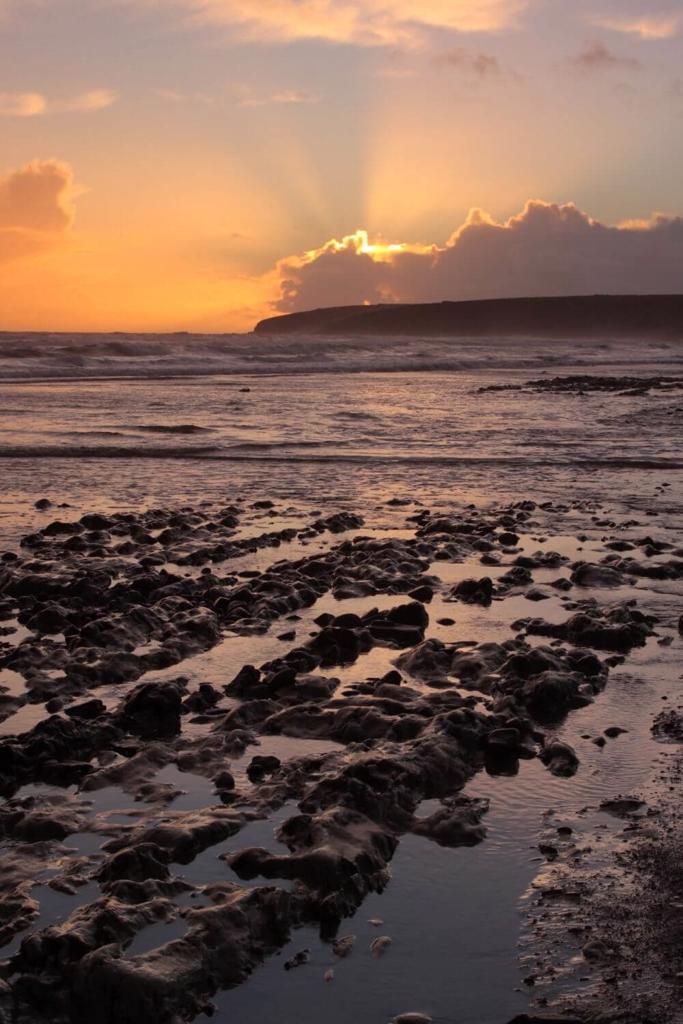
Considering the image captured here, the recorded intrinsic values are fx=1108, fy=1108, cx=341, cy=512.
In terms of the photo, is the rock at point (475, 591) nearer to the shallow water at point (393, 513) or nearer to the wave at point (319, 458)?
the shallow water at point (393, 513)

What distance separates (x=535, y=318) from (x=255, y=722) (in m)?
120

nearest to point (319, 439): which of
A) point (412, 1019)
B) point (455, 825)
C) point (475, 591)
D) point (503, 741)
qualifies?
point (475, 591)

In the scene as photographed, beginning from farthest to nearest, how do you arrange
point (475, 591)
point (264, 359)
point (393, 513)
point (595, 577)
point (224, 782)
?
point (264, 359) → point (393, 513) → point (595, 577) → point (475, 591) → point (224, 782)

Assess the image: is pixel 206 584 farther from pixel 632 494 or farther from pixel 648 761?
pixel 632 494

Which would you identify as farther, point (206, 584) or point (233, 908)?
point (206, 584)

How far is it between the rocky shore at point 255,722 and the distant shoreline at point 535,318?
4235 inches

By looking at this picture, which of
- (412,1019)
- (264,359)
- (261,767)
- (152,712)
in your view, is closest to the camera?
(412,1019)

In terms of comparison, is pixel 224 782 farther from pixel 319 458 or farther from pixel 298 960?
pixel 319 458

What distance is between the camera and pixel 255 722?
435 cm

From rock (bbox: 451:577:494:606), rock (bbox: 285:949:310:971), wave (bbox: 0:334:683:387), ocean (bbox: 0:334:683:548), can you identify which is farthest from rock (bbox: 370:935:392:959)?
wave (bbox: 0:334:683:387)

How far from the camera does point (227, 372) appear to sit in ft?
118

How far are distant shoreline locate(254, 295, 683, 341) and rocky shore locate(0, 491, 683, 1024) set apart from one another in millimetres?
107562

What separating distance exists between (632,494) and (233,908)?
798 centimetres

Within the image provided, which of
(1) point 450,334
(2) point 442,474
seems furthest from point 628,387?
(1) point 450,334
